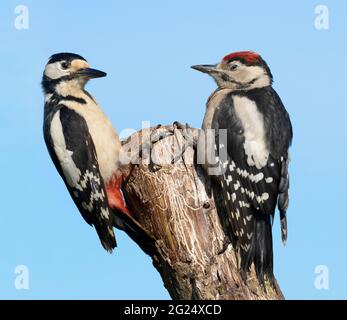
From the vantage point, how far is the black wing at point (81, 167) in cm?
737

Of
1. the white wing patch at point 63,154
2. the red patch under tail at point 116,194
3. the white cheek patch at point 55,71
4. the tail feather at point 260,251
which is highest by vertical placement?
the white cheek patch at point 55,71

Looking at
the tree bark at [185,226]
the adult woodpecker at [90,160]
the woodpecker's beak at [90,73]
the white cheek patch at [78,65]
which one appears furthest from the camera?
the white cheek patch at [78,65]

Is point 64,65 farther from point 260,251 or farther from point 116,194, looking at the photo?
point 260,251

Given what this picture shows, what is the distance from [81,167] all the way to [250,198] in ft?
4.98

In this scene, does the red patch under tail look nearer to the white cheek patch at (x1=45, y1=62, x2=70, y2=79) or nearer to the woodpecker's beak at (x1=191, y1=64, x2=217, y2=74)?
the white cheek patch at (x1=45, y1=62, x2=70, y2=79)

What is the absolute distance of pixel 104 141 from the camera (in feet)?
24.4

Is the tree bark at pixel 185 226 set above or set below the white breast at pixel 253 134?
below

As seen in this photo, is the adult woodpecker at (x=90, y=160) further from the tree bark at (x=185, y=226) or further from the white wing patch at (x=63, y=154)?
the tree bark at (x=185, y=226)

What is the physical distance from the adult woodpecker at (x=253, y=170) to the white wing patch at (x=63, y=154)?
3.97ft

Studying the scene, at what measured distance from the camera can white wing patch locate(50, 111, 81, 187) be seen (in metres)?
7.46

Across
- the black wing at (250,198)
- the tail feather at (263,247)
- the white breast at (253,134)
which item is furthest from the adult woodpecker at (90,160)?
the white breast at (253,134)

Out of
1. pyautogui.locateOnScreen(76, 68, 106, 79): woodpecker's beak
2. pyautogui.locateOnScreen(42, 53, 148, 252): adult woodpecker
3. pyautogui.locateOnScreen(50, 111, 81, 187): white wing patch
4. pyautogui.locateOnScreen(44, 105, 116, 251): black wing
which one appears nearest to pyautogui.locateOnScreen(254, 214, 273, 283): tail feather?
pyautogui.locateOnScreen(42, 53, 148, 252): adult woodpecker
